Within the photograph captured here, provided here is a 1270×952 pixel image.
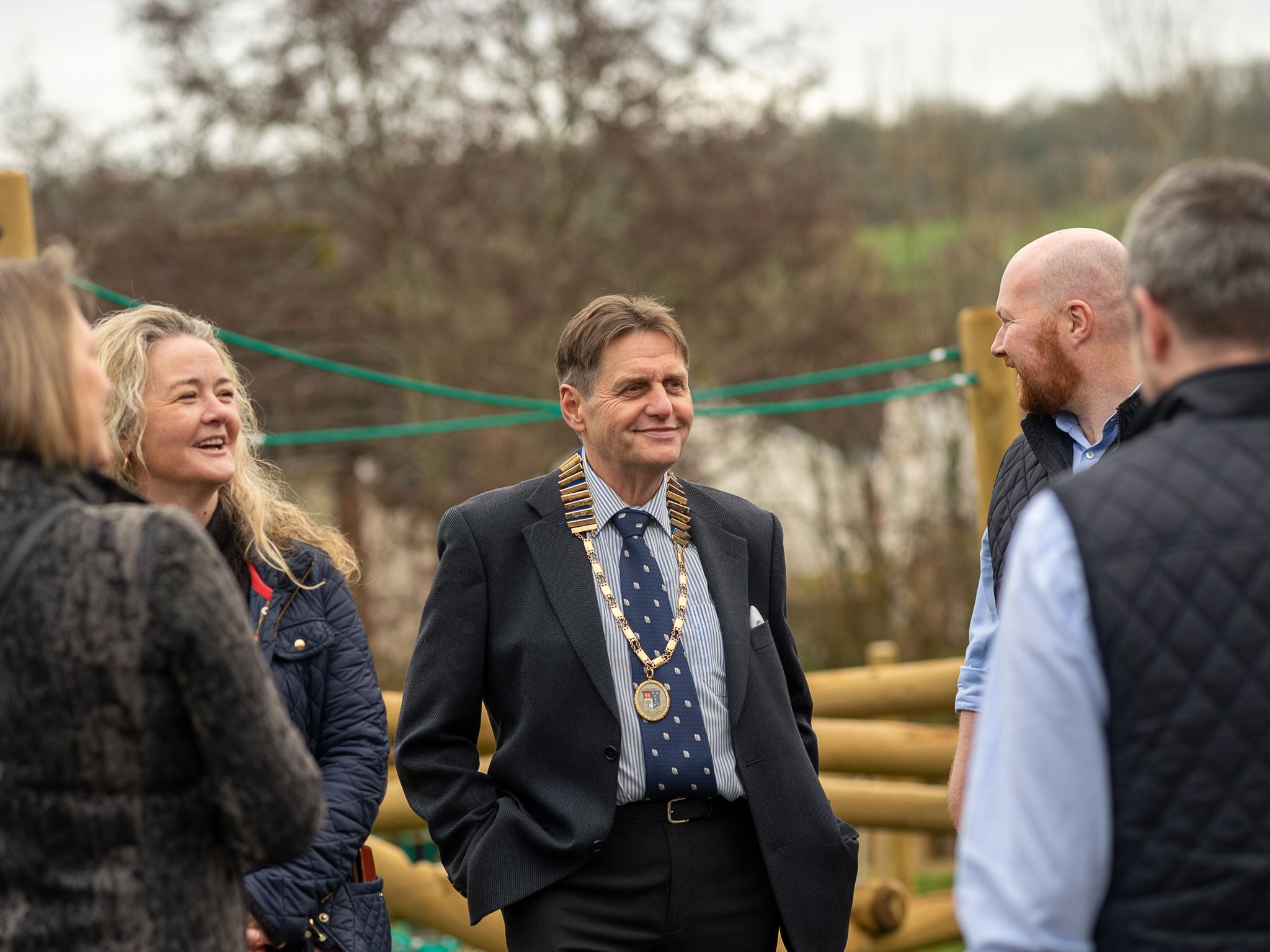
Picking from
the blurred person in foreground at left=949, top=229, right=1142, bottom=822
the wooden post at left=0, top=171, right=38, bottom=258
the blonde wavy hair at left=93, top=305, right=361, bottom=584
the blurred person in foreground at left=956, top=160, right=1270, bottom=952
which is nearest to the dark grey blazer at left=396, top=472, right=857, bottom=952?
the blonde wavy hair at left=93, top=305, right=361, bottom=584

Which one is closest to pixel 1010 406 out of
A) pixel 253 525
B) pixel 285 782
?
pixel 253 525

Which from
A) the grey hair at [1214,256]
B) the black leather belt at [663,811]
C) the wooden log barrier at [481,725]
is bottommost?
the wooden log barrier at [481,725]

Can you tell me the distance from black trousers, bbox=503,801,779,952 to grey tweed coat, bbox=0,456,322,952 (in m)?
1.12

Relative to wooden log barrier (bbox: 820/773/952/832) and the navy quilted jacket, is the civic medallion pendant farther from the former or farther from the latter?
wooden log barrier (bbox: 820/773/952/832)

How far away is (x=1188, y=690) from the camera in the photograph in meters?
1.64

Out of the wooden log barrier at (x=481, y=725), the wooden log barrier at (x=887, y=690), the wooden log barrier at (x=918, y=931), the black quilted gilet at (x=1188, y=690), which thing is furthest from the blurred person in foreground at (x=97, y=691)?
the wooden log barrier at (x=887, y=690)

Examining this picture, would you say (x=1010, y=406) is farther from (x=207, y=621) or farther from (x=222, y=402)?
(x=207, y=621)

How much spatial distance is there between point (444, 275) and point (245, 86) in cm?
212

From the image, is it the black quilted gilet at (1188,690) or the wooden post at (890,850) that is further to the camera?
the wooden post at (890,850)

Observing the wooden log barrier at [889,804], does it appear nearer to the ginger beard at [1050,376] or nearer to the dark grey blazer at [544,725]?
the dark grey blazer at [544,725]

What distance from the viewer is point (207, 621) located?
5.99ft

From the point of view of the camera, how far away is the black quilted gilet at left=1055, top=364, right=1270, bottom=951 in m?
1.63

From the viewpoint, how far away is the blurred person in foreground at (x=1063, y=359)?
3.01m

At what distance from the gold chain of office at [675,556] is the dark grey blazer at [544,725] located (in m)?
0.03
